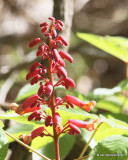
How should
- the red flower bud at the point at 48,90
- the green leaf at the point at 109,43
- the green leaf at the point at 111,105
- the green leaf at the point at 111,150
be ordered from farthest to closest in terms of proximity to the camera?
the green leaf at the point at 111,105, the green leaf at the point at 109,43, the red flower bud at the point at 48,90, the green leaf at the point at 111,150

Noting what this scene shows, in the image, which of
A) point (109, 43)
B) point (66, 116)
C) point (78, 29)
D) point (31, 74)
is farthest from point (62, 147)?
point (78, 29)

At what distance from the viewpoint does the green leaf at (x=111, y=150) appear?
147cm

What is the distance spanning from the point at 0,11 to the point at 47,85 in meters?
8.35

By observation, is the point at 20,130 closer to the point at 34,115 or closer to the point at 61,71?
→ the point at 34,115

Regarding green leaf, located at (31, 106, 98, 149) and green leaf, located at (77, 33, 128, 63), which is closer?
green leaf, located at (31, 106, 98, 149)

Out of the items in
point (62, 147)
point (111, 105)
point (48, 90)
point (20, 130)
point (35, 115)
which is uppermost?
point (48, 90)

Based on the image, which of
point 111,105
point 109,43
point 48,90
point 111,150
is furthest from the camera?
point 111,105

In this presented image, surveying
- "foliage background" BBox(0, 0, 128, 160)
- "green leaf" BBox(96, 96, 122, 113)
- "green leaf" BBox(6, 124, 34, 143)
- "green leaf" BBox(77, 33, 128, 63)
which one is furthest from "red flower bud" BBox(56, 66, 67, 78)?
"foliage background" BBox(0, 0, 128, 160)

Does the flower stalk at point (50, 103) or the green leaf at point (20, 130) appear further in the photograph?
the green leaf at point (20, 130)

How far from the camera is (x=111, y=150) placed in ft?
4.93

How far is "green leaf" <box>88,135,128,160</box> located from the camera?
1475 millimetres

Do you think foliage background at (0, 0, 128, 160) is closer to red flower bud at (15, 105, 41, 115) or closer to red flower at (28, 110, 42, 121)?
red flower bud at (15, 105, 41, 115)

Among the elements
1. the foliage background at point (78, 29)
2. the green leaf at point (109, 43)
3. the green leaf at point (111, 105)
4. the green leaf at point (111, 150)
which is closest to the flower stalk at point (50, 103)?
the green leaf at point (111, 150)

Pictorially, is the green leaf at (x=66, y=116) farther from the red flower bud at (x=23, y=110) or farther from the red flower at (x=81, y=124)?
the red flower bud at (x=23, y=110)
